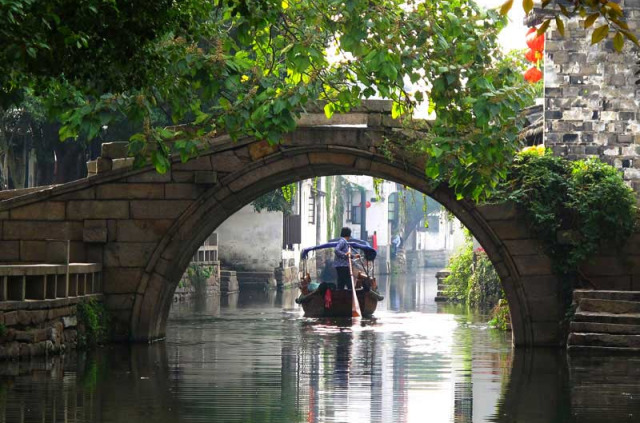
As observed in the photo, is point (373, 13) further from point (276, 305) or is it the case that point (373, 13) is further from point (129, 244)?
point (276, 305)

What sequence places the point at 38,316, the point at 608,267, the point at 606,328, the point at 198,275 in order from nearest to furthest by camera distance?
the point at 38,316, the point at 606,328, the point at 608,267, the point at 198,275

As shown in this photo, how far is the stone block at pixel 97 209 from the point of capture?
690 inches

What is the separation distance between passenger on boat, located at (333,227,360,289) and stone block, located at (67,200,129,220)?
31.2ft

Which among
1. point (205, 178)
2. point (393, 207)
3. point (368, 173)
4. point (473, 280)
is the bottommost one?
point (473, 280)

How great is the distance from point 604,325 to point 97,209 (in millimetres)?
6640

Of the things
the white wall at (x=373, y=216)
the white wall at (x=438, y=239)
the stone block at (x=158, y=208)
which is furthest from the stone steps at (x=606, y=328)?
the white wall at (x=438, y=239)

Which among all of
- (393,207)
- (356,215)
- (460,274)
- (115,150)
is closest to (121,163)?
(115,150)

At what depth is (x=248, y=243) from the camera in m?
39.1

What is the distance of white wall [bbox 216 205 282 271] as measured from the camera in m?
39.0

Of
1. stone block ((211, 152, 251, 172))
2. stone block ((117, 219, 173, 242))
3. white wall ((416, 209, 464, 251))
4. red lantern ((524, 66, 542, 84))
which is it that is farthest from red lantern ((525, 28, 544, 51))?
white wall ((416, 209, 464, 251))

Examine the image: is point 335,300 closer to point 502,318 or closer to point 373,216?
point 502,318

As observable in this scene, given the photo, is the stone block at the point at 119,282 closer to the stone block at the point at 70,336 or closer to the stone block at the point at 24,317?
the stone block at the point at 70,336

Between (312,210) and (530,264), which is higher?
(312,210)

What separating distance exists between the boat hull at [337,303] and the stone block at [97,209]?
8.19 meters
